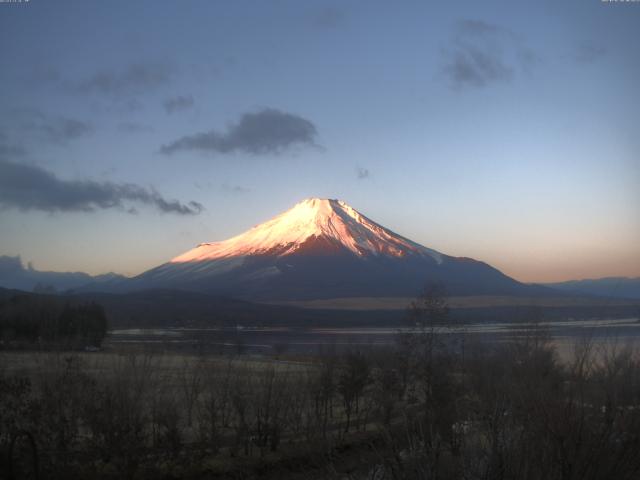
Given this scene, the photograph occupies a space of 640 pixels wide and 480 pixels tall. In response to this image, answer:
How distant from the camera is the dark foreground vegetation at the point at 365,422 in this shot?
230 inches

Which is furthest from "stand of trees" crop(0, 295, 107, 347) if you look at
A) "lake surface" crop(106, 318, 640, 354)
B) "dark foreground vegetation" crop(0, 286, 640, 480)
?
"dark foreground vegetation" crop(0, 286, 640, 480)

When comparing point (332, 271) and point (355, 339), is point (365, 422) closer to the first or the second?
point (355, 339)

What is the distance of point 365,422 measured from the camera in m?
17.0

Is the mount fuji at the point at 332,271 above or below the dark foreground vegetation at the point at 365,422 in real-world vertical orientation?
above

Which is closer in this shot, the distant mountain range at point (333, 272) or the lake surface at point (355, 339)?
the lake surface at point (355, 339)

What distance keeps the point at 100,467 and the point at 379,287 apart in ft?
472

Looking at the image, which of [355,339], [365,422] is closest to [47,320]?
[355,339]

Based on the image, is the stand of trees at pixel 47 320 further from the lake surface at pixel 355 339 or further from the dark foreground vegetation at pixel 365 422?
the dark foreground vegetation at pixel 365 422

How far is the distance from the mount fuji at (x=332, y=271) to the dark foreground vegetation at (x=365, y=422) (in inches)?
4891

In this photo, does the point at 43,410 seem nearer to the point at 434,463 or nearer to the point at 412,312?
the point at 434,463

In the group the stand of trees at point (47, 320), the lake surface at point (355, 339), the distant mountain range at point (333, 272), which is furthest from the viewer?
the distant mountain range at point (333, 272)

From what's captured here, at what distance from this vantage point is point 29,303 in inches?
2061

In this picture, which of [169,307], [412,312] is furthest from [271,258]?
[412,312]

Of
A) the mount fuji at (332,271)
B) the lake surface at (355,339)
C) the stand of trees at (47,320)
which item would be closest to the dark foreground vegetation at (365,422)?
the lake surface at (355,339)
